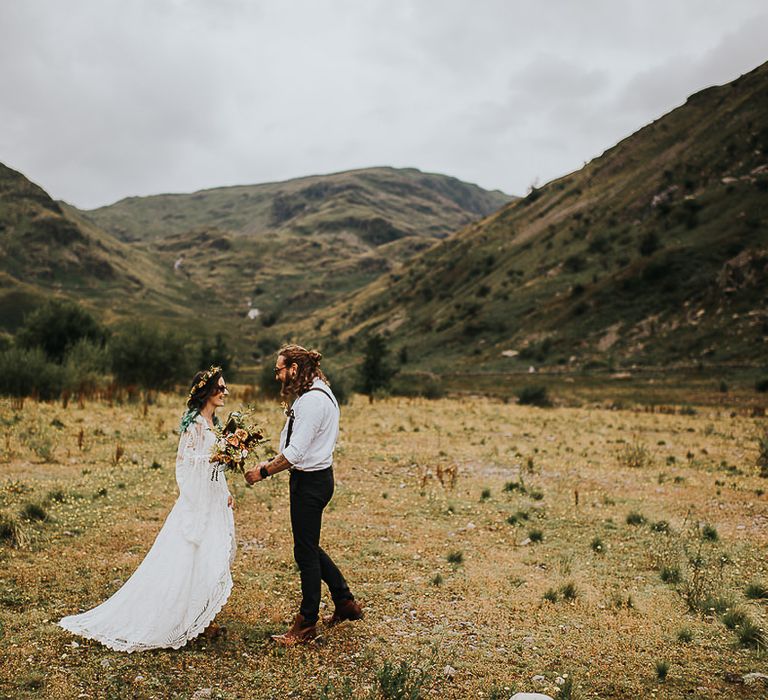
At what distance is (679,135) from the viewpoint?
84688 mm

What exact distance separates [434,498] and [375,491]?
1424 millimetres

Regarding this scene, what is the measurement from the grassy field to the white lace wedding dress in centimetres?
19

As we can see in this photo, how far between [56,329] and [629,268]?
55.3 metres

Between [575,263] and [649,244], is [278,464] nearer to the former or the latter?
[649,244]

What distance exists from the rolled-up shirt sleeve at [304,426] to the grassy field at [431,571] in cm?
214

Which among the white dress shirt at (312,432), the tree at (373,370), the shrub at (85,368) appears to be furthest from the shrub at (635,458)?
the tree at (373,370)

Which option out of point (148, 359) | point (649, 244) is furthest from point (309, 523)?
point (649, 244)

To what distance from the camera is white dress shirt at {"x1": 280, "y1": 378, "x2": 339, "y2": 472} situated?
6.14 meters

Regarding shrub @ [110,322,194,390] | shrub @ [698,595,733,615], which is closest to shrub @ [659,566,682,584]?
shrub @ [698,595,733,615]

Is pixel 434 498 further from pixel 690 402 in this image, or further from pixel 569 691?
pixel 690 402

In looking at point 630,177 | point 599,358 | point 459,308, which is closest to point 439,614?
point 599,358

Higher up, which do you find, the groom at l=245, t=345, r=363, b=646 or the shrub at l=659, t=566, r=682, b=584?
the groom at l=245, t=345, r=363, b=646

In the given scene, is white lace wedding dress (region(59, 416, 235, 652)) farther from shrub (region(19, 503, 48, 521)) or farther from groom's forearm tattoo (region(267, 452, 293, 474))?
shrub (region(19, 503, 48, 521))

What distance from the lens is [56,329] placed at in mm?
34156
